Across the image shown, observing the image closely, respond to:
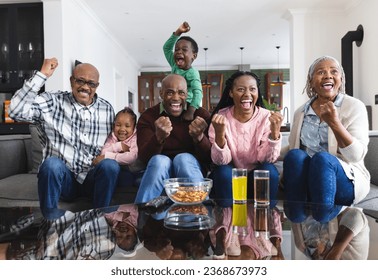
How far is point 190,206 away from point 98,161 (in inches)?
36.7

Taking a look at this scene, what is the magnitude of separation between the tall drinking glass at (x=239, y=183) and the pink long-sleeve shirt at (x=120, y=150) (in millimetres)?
939

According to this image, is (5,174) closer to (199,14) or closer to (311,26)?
(199,14)

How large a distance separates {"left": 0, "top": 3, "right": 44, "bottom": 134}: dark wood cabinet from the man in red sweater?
305cm

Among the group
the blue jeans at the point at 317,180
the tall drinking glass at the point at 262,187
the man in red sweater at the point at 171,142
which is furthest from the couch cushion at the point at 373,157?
the tall drinking glass at the point at 262,187

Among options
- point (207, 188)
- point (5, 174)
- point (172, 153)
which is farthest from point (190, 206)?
point (5, 174)

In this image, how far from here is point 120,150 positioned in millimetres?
2217

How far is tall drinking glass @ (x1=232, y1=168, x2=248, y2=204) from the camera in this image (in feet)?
4.50

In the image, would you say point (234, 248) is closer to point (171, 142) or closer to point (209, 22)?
point (171, 142)

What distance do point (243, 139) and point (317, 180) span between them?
467 mm

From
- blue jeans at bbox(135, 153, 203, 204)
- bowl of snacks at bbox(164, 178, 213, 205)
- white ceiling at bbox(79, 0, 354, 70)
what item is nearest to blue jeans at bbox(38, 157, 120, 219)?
blue jeans at bbox(135, 153, 203, 204)

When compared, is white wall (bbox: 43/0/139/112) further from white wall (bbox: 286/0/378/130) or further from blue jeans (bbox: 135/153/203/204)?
blue jeans (bbox: 135/153/203/204)

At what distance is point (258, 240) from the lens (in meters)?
0.97

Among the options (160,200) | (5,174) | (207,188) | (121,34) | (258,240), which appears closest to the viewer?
(258,240)

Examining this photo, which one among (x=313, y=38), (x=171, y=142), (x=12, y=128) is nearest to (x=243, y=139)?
(x=171, y=142)
